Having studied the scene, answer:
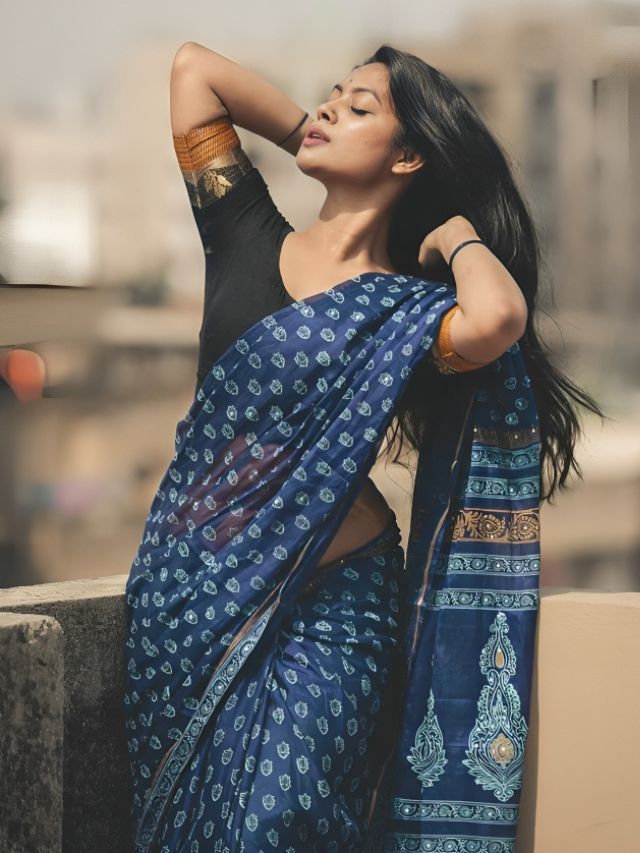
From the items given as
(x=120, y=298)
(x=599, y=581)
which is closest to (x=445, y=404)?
(x=120, y=298)

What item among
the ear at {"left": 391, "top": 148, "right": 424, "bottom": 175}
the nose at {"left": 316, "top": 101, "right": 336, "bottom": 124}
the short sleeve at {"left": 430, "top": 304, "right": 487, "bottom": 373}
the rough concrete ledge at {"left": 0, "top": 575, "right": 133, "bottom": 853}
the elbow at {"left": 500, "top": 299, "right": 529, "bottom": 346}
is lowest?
the rough concrete ledge at {"left": 0, "top": 575, "right": 133, "bottom": 853}

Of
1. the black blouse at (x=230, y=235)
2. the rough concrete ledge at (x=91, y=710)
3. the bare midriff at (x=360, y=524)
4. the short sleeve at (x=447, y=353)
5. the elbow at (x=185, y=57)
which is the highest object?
the elbow at (x=185, y=57)

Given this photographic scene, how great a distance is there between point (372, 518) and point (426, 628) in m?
0.21

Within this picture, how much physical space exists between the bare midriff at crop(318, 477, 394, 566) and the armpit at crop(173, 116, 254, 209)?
584 millimetres

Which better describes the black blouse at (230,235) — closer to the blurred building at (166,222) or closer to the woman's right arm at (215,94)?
the woman's right arm at (215,94)

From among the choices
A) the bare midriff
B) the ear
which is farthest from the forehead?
the bare midriff

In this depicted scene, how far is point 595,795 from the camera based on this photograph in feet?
7.63

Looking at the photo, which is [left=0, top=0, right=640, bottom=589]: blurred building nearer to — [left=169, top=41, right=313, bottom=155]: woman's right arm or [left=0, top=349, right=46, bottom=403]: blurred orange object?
[left=0, top=349, right=46, bottom=403]: blurred orange object

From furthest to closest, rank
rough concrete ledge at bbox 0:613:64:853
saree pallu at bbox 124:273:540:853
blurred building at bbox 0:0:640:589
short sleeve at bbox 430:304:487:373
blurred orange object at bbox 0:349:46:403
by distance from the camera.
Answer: blurred building at bbox 0:0:640:589
blurred orange object at bbox 0:349:46:403
short sleeve at bbox 430:304:487:373
saree pallu at bbox 124:273:540:853
rough concrete ledge at bbox 0:613:64:853

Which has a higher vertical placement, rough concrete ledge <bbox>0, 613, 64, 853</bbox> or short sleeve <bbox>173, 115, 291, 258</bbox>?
short sleeve <bbox>173, 115, 291, 258</bbox>

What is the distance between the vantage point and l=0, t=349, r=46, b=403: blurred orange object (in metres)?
12.6

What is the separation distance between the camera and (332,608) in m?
2.25

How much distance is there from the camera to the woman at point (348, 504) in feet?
7.11

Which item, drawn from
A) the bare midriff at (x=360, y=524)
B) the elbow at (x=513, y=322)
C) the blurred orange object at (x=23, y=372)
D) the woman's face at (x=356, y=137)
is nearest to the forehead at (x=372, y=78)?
the woman's face at (x=356, y=137)
